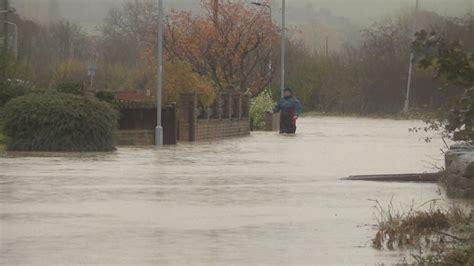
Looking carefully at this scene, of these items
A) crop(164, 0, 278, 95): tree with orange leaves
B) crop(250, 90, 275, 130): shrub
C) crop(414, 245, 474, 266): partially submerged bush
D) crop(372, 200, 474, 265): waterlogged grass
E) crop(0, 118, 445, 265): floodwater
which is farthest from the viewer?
crop(164, 0, 278, 95): tree with orange leaves

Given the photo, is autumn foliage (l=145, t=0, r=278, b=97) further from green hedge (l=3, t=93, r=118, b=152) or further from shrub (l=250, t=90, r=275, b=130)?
Result: green hedge (l=3, t=93, r=118, b=152)

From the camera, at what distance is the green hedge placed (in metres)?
34.2

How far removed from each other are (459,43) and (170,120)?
3103 cm

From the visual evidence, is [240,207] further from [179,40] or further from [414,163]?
[179,40]

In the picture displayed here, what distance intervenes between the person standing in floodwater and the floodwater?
17.6 m

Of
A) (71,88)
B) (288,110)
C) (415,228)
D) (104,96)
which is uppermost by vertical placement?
(71,88)

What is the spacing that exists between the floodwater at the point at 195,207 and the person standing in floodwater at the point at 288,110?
17.6 meters

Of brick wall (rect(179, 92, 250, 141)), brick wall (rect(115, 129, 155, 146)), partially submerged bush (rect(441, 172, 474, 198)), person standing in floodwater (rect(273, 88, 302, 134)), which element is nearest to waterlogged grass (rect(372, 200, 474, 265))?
partially submerged bush (rect(441, 172, 474, 198))

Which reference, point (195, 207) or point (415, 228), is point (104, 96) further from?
point (415, 228)

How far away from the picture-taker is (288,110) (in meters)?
53.1

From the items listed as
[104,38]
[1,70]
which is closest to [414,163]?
[1,70]

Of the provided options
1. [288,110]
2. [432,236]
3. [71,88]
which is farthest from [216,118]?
[432,236]

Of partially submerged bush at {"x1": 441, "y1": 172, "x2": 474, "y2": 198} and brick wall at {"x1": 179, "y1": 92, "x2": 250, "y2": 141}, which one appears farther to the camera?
brick wall at {"x1": 179, "y1": 92, "x2": 250, "y2": 141}

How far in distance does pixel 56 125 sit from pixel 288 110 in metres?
19.9
